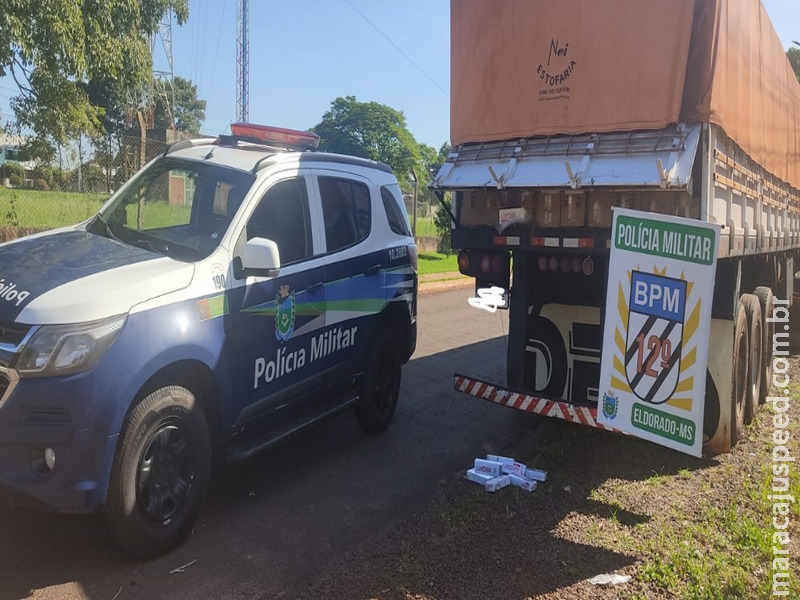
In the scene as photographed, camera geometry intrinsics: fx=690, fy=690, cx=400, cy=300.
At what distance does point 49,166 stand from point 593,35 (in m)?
9.63

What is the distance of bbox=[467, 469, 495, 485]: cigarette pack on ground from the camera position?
5.00 metres

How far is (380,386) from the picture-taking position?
6277mm

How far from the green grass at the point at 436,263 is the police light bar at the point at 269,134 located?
494 inches

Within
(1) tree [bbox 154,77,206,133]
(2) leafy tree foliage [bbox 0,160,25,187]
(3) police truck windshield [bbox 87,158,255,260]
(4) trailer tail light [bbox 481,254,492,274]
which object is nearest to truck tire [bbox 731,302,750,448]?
(4) trailer tail light [bbox 481,254,492,274]

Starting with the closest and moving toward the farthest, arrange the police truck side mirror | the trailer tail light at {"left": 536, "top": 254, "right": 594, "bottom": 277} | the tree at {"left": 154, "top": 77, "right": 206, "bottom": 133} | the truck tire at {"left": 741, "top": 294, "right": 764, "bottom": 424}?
the police truck side mirror → the trailer tail light at {"left": 536, "top": 254, "right": 594, "bottom": 277} → the truck tire at {"left": 741, "top": 294, "right": 764, "bottom": 424} → the tree at {"left": 154, "top": 77, "right": 206, "bottom": 133}

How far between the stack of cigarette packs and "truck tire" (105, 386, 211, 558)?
2001 mm

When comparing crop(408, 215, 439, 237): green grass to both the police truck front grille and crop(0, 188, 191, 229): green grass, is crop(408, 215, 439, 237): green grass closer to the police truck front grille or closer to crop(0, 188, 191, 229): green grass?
crop(0, 188, 191, 229): green grass

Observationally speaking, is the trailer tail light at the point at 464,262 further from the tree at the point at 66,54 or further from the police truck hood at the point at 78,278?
the tree at the point at 66,54

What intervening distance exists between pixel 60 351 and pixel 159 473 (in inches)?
34.9

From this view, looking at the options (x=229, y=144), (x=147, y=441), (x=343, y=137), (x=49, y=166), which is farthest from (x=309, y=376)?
(x=343, y=137)

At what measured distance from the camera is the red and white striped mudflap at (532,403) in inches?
200

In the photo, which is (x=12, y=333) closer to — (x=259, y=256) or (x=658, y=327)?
(x=259, y=256)

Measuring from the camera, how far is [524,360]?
235 inches

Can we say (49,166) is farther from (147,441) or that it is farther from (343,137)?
(343,137)
